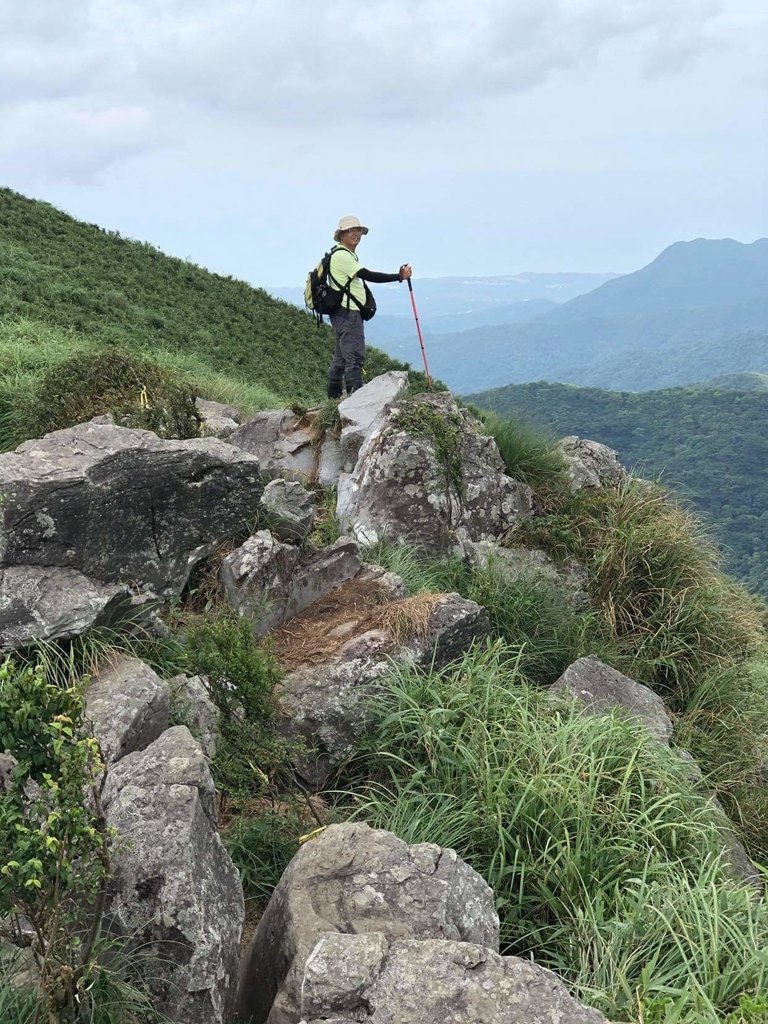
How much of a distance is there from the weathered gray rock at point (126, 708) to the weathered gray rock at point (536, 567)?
4.42 meters

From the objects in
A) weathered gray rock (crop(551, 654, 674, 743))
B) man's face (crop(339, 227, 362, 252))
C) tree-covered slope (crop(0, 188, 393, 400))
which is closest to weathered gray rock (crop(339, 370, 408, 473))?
man's face (crop(339, 227, 362, 252))

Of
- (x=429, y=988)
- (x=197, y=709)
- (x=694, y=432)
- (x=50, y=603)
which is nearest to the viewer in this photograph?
(x=429, y=988)

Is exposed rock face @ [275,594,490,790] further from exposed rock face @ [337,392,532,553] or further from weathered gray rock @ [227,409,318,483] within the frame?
weathered gray rock @ [227,409,318,483]

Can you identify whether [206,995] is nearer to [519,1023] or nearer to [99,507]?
[519,1023]

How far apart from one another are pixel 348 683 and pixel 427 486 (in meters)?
3.67

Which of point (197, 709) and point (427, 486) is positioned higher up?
point (427, 486)

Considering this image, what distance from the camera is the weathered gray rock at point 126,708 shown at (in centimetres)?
468

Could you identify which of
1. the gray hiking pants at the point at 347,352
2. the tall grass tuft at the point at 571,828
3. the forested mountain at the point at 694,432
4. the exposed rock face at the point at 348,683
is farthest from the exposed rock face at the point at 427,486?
the forested mountain at the point at 694,432

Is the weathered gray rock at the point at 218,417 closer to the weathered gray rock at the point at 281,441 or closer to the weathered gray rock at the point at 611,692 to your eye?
the weathered gray rock at the point at 281,441

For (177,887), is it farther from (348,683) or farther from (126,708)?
(348,683)

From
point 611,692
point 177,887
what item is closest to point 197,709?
point 177,887

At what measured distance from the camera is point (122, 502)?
21.3 ft

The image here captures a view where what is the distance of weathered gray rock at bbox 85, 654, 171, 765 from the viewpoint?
4676mm

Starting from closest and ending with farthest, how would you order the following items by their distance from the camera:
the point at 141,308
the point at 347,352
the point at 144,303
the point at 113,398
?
1. the point at 113,398
2. the point at 347,352
3. the point at 141,308
4. the point at 144,303
